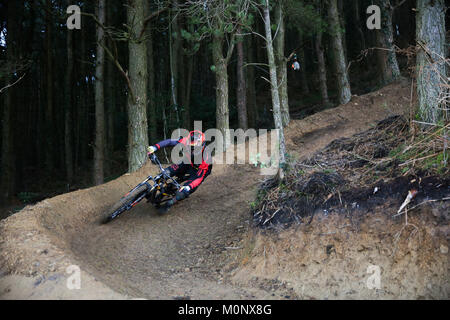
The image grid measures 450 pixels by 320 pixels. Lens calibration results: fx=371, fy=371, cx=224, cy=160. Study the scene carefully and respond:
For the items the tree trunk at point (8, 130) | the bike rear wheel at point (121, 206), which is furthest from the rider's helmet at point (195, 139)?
the tree trunk at point (8, 130)

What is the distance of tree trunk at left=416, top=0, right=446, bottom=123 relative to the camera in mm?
6410

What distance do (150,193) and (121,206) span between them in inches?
28.5

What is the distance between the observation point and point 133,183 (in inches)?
428

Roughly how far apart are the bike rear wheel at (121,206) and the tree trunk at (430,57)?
5.89 meters

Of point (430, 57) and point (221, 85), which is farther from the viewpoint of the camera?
point (221, 85)

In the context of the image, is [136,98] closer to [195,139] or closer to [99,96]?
[99,96]

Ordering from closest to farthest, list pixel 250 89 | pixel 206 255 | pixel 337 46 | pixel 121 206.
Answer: pixel 206 255, pixel 121 206, pixel 337 46, pixel 250 89

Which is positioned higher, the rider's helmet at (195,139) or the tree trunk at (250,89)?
the tree trunk at (250,89)

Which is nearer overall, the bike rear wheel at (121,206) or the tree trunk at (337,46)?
the bike rear wheel at (121,206)

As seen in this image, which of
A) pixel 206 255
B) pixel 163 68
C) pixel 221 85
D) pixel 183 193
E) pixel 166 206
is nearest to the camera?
pixel 206 255

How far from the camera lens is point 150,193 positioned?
850 cm

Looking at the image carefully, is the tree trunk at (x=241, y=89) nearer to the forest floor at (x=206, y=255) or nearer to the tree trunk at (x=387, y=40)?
the tree trunk at (x=387, y=40)

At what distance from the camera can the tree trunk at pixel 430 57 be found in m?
6.41

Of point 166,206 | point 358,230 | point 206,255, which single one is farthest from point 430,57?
point 166,206
